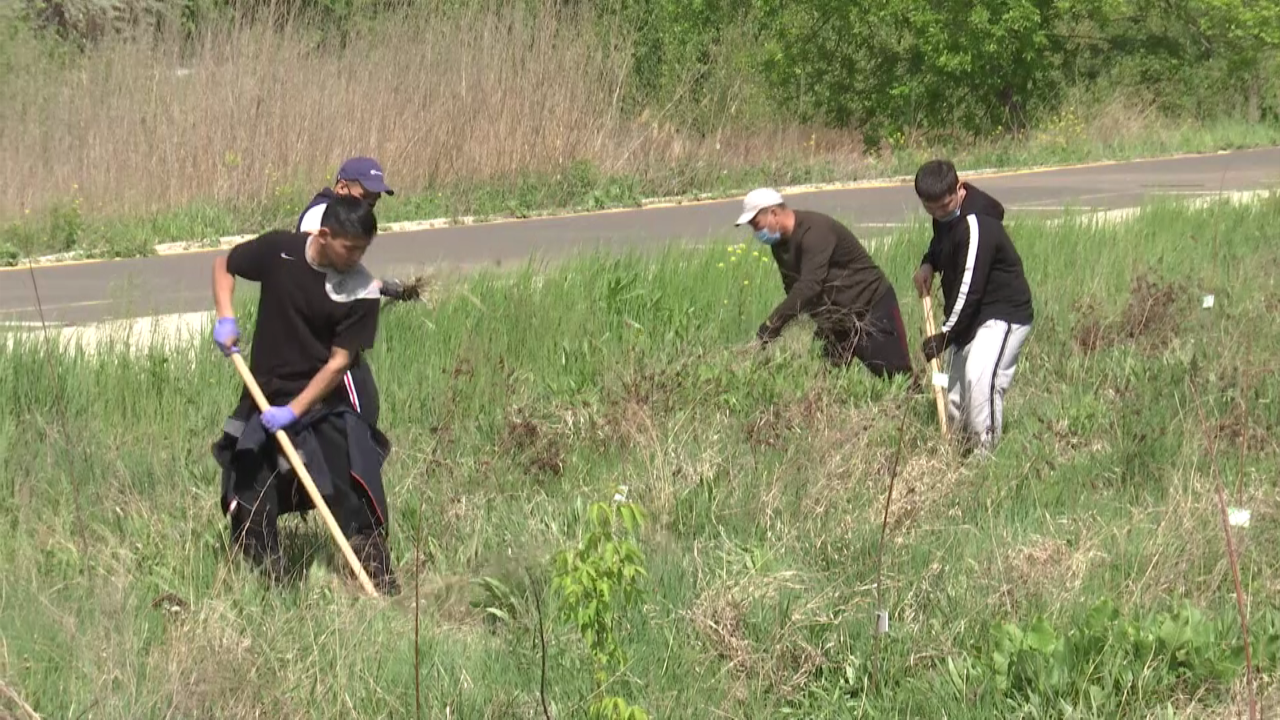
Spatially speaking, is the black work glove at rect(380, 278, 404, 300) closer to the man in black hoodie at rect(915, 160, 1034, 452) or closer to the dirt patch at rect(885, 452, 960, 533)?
the dirt patch at rect(885, 452, 960, 533)

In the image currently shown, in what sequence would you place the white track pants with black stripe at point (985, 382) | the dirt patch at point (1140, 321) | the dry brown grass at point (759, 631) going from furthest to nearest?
the dirt patch at point (1140, 321) → the white track pants with black stripe at point (985, 382) → the dry brown grass at point (759, 631)

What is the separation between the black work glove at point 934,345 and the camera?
7.58 m

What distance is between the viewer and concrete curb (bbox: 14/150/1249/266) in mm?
15297

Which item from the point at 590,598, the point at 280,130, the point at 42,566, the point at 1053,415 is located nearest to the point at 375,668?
the point at 590,598

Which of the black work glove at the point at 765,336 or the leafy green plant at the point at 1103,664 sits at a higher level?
the leafy green plant at the point at 1103,664

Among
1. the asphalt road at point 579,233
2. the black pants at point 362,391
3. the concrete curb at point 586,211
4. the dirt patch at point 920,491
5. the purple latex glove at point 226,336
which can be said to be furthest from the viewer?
the concrete curb at point 586,211

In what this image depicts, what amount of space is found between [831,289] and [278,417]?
3950mm

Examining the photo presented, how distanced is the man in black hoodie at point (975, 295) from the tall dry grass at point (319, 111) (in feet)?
36.5

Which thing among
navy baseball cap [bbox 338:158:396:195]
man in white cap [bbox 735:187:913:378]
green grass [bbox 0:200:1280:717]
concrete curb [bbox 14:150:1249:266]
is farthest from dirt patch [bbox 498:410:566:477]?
concrete curb [bbox 14:150:1249:266]

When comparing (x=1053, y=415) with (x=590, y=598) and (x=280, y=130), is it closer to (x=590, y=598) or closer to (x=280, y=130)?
(x=590, y=598)

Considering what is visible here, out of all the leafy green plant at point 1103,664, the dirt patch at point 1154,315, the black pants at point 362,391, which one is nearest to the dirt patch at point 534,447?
the black pants at point 362,391

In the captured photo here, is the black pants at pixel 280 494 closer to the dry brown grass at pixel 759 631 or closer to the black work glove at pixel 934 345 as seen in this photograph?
the dry brown grass at pixel 759 631

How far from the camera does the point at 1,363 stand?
7.67 meters

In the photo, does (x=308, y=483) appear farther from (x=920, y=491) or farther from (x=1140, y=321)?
(x=1140, y=321)
